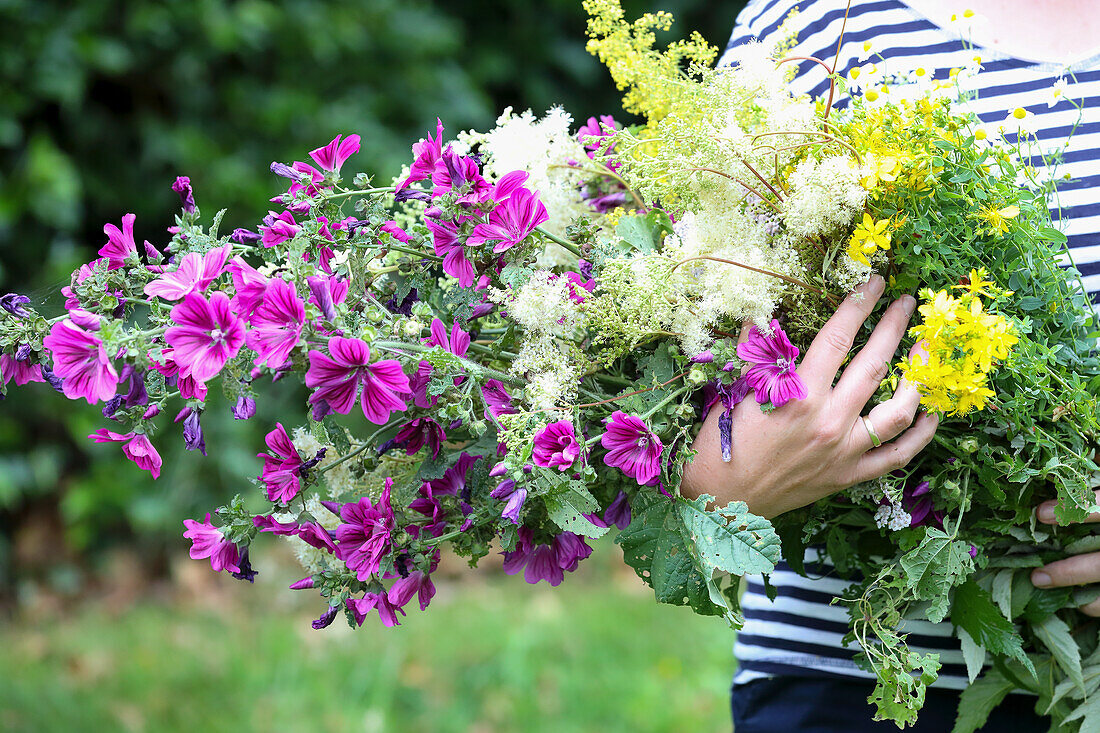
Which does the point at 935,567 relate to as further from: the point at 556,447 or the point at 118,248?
the point at 118,248

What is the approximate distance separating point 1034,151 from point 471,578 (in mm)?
3003

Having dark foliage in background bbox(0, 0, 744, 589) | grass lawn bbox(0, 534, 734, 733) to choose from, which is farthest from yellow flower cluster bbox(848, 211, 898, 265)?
dark foliage in background bbox(0, 0, 744, 589)

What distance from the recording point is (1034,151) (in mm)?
1101

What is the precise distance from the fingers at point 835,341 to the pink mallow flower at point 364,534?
430mm

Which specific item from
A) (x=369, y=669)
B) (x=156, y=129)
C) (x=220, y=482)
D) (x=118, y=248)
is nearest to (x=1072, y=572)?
(x=118, y=248)

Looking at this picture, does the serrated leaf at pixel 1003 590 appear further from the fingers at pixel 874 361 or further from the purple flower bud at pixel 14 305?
the purple flower bud at pixel 14 305

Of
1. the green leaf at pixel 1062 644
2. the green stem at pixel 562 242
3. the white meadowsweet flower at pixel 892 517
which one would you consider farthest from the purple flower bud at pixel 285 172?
the green leaf at pixel 1062 644

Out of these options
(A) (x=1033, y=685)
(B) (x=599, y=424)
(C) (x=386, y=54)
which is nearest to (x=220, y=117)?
(C) (x=386, y=54)

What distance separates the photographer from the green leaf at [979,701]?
112 centimetres

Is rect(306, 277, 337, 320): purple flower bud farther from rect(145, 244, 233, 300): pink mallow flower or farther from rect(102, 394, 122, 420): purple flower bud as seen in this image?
rect(102, 394, 122, 420): purple flower bud

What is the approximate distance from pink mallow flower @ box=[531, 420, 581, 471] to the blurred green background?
186cm

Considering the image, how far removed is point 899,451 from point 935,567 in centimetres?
13

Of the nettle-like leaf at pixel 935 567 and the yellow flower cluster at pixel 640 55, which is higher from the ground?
the yellow flower cluster at pixel 640 55

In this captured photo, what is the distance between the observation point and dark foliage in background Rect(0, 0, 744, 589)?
290cm
